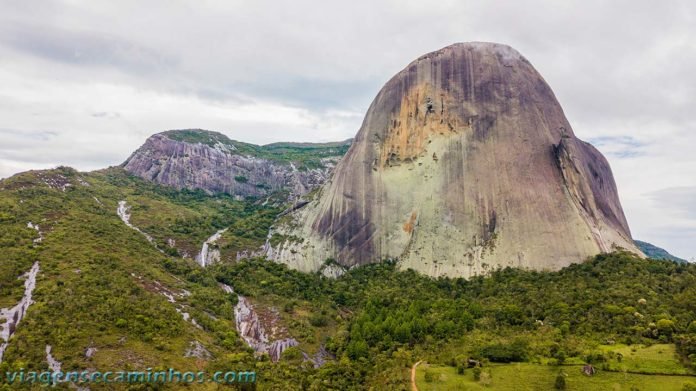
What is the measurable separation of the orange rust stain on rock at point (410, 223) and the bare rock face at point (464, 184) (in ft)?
0.52

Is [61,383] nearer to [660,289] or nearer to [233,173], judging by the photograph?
[660,289]

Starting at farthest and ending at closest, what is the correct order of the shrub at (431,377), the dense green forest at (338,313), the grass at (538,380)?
the shrub at (431,377) < the dense green forest at (338,313) < the grass at (538,380)

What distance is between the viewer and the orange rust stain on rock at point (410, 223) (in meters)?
62.1

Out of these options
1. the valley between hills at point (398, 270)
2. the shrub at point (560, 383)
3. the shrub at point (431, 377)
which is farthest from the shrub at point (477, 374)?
the shrub at point (560, 383)

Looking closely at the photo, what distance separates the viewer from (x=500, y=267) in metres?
53.8

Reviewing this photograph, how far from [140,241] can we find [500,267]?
1848 inches

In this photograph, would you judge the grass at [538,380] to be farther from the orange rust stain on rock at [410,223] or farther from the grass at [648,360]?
the orange rust stain on rock at [410,223]

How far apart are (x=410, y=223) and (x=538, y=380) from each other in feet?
107

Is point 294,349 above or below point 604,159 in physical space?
below

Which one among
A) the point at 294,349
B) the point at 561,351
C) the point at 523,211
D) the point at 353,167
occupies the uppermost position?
the point at 353,167

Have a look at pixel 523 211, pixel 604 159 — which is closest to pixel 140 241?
pixel 523 211

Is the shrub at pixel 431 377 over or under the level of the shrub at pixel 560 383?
under

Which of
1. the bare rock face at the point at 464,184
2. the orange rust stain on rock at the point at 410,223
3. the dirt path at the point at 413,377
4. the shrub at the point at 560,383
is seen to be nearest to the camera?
the shrub at the point at 560,383

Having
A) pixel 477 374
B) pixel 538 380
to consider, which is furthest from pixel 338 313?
pixel 538 380
